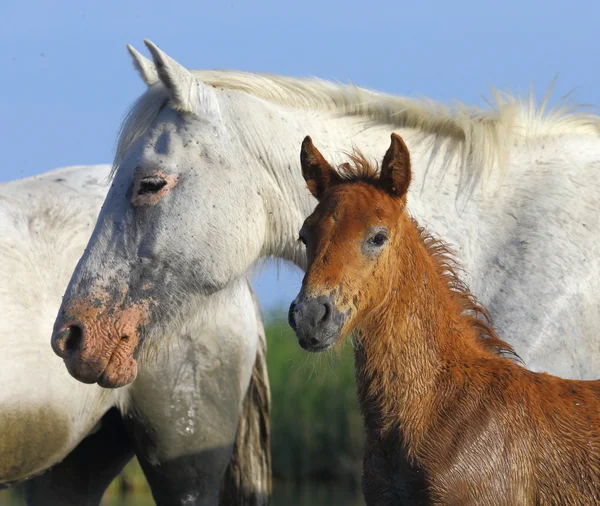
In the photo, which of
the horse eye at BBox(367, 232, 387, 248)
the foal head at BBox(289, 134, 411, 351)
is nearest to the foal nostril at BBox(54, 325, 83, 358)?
the foal head at BBox(289, 134, 411, 351)

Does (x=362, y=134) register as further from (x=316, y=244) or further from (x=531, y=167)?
(x=316, y=244)

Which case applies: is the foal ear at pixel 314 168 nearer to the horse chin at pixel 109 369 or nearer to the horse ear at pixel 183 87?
the horse ear at pixel 183 87

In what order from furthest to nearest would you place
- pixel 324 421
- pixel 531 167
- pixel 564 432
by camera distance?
pixel 324 421, pixel 531 167, pixel 564 432

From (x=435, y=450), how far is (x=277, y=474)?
33.8 ft

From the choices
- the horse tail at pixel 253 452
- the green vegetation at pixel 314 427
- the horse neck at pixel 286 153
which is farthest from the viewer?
the green vegetation at pixel 314 427

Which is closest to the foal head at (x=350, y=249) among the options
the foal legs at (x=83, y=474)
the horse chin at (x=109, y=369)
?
the horse chin at (x=109, y=369)

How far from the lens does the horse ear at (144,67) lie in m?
4.55

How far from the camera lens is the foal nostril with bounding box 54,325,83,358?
415cm

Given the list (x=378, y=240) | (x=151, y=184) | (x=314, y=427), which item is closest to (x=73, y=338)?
(x=151, y=184)

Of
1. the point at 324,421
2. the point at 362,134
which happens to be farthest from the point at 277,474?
the point at 362,134

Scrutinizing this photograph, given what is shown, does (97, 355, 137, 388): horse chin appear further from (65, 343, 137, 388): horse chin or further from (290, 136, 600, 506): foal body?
(290, 136, 600, 506): foal body

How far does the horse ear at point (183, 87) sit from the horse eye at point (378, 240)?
109 centimetres

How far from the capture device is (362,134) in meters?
4.62

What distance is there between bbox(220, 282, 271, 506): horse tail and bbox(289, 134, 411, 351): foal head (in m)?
2.35
